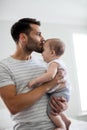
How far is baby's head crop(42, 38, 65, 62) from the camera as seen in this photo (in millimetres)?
1139

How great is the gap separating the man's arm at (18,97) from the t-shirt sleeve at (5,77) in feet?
0.06

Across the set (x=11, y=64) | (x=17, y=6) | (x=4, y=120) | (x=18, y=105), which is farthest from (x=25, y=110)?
(x=17, y=6)

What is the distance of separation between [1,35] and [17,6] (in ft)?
1.25

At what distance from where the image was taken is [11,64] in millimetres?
888

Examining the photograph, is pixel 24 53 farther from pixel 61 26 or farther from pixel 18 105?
pixel 61 26

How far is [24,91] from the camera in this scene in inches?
34.1

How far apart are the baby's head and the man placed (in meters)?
0.18

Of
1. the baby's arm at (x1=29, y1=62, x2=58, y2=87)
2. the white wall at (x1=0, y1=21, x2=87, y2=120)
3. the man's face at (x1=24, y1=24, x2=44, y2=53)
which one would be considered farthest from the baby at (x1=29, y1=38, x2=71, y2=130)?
the white wall at (x1=0, y1=21, x2=87, y2=120)

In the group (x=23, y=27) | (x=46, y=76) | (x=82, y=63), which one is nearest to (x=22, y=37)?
(x=23, y=27)

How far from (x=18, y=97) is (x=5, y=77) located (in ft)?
0.32

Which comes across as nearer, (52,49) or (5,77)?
(5,77)

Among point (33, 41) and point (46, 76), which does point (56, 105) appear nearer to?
point (46, 76)

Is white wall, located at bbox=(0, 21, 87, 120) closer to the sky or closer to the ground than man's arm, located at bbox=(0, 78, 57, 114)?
closer to the ground

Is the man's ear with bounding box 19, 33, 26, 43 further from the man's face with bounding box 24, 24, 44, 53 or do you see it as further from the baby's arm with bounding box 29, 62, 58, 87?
the baby's arm with bounding box 29, 62, 58, 87
